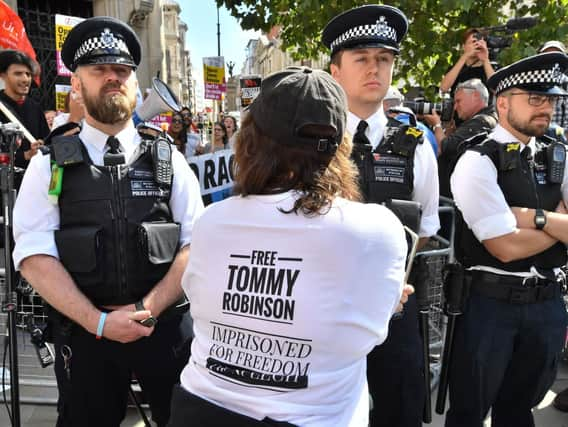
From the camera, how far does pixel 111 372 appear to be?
2264 mm

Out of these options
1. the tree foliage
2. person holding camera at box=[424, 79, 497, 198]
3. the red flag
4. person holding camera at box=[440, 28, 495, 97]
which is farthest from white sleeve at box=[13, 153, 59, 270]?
the tree foliage

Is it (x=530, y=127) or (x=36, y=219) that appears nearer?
(x=36, y=219)

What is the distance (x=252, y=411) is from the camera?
1358 mm

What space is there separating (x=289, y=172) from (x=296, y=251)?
0.23 m

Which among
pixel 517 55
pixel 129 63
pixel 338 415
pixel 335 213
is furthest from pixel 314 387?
pixel 517 55

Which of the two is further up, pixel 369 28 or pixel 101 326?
pixel 369 28

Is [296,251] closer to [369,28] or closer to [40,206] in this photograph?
[40,206]

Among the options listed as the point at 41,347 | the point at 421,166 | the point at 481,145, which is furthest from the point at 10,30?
the point at 481,145

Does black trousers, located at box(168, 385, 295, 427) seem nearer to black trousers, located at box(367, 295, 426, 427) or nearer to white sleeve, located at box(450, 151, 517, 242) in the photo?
black trousers, located at box(367, 295, 426, 427)

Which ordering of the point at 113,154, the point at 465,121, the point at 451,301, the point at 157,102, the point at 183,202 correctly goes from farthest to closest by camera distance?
the point at 465,121 → the point at 157,102 → the point at 451,301 → the point at 183,202 → the point at 113,154

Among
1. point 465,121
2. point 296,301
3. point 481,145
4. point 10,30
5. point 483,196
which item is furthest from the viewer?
point 465,121

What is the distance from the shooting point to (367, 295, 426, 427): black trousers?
2.33m

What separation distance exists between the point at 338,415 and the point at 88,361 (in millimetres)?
1296

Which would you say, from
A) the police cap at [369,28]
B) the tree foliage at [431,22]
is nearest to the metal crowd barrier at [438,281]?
the police cap at [369,28]
